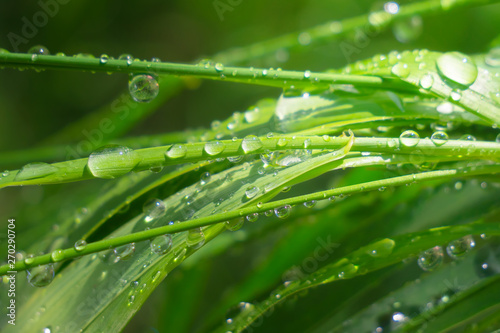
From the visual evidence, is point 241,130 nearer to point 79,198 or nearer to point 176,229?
point 176,229

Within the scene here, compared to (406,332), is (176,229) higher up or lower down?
higher up

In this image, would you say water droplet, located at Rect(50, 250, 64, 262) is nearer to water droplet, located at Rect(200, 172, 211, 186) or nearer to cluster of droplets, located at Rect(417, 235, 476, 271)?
water droplet, located at Rect(200, 172, 211, 186)

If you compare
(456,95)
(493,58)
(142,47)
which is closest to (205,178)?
(456,95)

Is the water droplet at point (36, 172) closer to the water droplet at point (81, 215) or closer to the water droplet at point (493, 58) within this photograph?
the water droplet at point (81, 215)

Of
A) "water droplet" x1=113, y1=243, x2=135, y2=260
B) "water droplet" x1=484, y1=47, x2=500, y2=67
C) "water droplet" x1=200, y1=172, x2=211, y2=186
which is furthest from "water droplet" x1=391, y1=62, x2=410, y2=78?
"water droplet" x1=113, y1=243, x2=135, y2=260

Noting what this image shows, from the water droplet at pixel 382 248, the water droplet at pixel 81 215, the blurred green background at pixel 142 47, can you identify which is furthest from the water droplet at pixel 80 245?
the blurred green background at pixel 142 47

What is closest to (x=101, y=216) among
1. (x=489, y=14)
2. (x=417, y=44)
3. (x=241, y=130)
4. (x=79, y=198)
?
(x=241, y=130)

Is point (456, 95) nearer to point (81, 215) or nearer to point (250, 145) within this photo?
point (250, 145)
